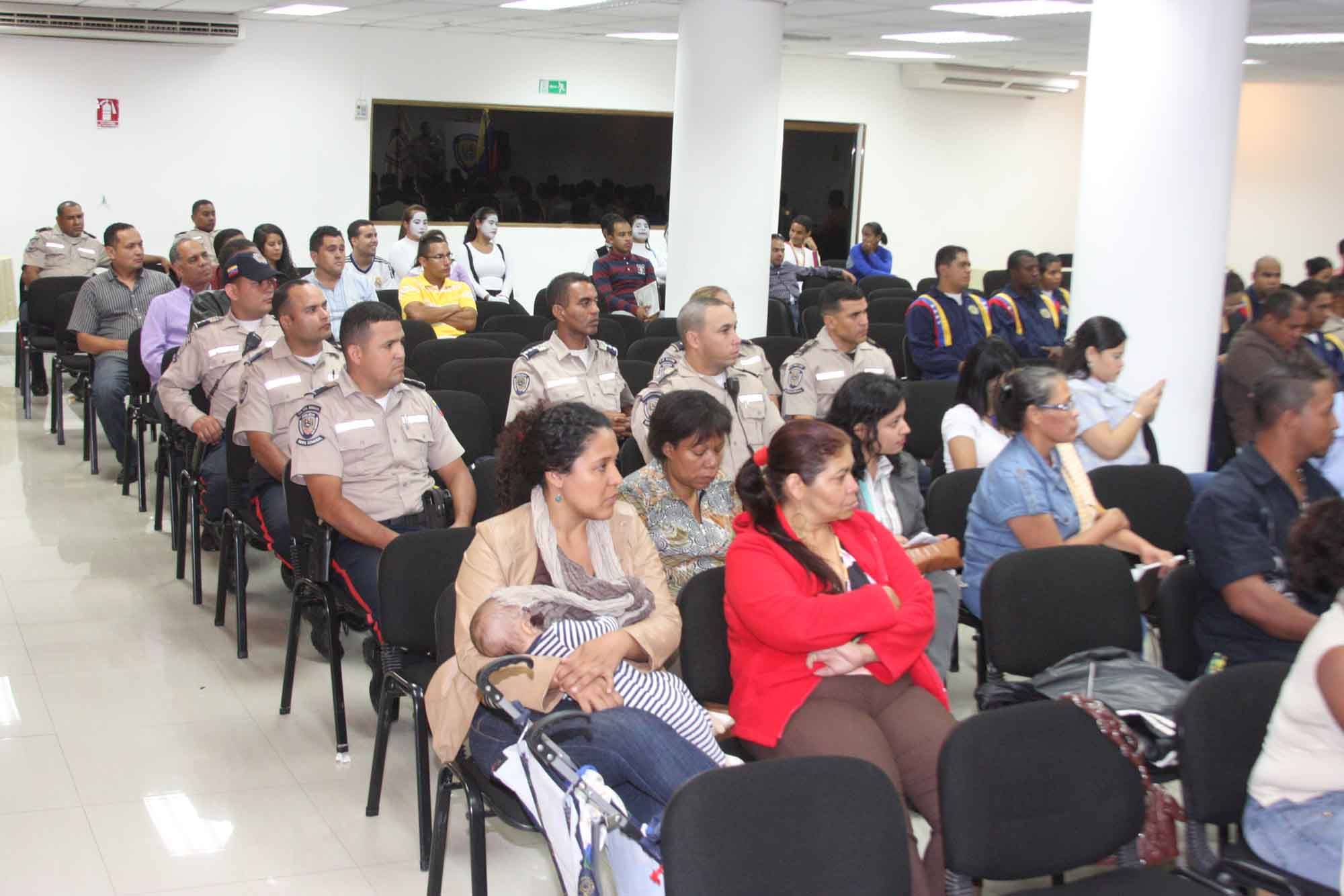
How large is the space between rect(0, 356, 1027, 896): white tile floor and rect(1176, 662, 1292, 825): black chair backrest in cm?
161

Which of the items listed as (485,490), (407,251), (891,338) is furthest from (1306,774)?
(407,251)

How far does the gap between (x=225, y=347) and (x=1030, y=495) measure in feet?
11.7

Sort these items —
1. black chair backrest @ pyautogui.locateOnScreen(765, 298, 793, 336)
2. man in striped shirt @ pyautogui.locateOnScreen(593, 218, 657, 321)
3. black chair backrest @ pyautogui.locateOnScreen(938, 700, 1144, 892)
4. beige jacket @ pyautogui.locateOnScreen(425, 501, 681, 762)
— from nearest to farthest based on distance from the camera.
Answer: black chair backrest @ pyautogui.locateOnScreen(938, 700, 1144, 892), beige jacket @ pyautogui.locateOnScreen(425, 501, 681, 762), man in striped shirt @ pyautogui.locateOnScreen(593, 218, 657, 321), black chair backrest @ pyautogui.locateOnScreen(765, 298, 793, 336)

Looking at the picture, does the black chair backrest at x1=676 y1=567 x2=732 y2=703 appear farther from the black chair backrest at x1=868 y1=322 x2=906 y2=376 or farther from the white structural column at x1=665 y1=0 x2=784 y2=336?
the black chair backrest at x1=868 y1=322 x2=906 y2=376

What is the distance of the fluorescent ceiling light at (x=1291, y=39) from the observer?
10562 mm

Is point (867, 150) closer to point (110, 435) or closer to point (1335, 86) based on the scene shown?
point (1335, 86)

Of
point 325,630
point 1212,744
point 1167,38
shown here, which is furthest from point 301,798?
point 1167,38

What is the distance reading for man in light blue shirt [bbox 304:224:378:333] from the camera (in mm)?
7652

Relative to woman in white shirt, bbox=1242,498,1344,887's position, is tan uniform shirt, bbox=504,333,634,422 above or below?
above

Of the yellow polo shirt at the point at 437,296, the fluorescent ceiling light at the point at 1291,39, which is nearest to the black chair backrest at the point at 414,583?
the yellow polo shirt at the point at 437,296

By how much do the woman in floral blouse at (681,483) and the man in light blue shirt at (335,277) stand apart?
3737mm

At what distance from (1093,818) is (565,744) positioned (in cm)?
106

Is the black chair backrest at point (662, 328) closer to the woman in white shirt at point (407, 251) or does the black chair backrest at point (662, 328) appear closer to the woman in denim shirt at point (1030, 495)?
the woman in white shirt at point (407, 251)

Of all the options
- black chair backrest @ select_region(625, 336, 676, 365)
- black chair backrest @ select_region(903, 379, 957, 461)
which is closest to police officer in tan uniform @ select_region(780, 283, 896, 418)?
black chair backrest @ select_region(903, 379, 957, 461)
